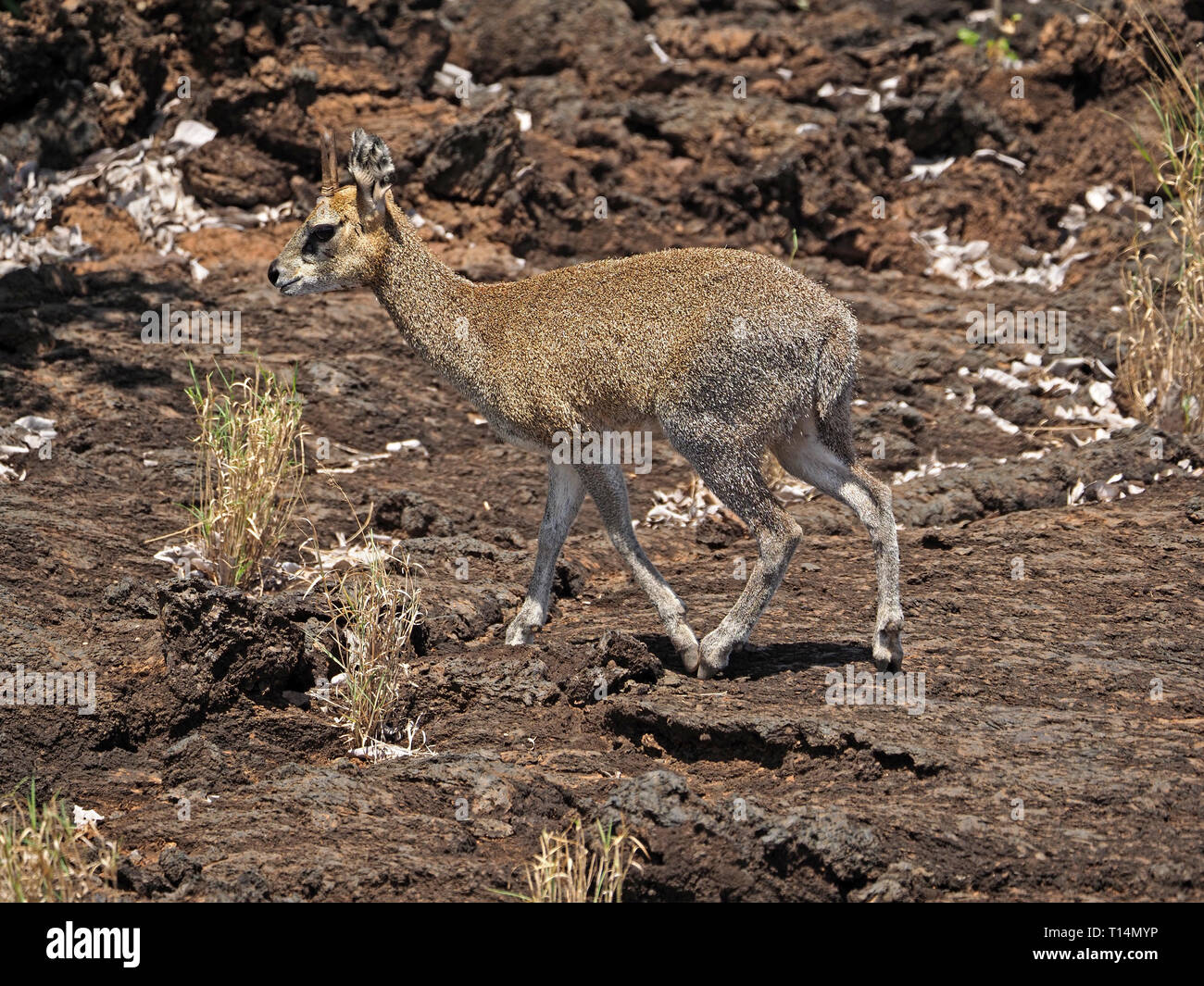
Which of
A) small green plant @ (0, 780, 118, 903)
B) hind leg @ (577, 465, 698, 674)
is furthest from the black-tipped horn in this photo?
small green plant @ (0, 780, 118, 903)

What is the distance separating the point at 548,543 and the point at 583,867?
10.9 feet

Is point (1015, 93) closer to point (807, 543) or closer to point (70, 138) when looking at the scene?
point (807, 543)

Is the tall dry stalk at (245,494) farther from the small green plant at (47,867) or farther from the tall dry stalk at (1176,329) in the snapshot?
the tall dry stalk at (1176,329)

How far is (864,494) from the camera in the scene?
327 inches

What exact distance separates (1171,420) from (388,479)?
5912 millimetres

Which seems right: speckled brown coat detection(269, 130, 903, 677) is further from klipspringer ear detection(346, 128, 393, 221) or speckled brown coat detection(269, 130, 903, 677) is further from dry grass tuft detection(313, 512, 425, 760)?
dry grass tuft detection(313, 512, 425, 760)

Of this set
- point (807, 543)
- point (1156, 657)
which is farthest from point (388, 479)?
point (1156, 657)

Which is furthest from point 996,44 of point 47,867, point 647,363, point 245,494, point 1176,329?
point 47,867

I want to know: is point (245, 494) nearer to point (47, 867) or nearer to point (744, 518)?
point (744, 518)

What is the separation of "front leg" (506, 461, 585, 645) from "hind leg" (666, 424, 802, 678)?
95 centimetres

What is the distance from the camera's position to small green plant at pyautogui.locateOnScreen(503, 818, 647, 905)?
583cm

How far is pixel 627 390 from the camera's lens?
324 inches

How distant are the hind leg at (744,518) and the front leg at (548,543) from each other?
95 centimetres

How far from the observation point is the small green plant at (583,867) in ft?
19.1
